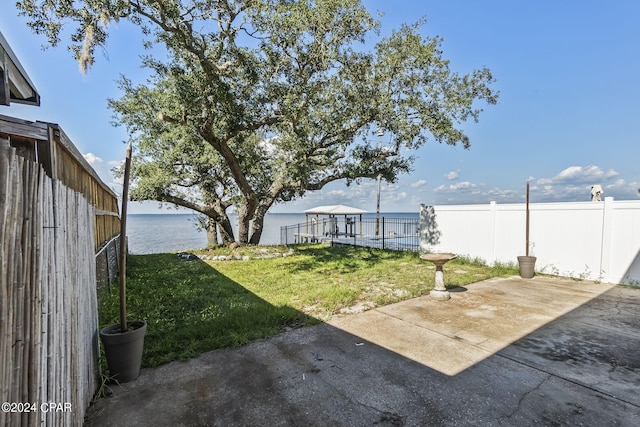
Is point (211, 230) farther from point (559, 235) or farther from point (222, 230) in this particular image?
point (559, 235)

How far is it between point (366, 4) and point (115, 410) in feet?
32.8

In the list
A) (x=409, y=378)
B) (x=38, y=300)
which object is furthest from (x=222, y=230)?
(x=38, y=300)

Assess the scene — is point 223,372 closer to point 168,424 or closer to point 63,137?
point 168,424

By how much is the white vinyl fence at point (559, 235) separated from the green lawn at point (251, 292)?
0.77 meters

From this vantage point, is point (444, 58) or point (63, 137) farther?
point (444, 58)

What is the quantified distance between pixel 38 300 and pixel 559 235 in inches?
392

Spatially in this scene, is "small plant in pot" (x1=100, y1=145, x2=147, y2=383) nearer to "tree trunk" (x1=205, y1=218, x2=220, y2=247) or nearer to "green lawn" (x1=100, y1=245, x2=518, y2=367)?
"green lawn" (x1=100, y1=245, x2=518, y2=367)

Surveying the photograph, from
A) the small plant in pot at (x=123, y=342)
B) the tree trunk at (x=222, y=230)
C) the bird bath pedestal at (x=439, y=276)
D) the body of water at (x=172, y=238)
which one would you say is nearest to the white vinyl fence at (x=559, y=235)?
the bird bath pedestal at (x=439, y=276)

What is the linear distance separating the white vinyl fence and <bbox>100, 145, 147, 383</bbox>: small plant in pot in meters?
9.40

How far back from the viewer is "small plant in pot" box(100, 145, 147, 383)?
2.70m

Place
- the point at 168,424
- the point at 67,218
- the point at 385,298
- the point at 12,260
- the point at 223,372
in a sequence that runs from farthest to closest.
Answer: the point at 385,298
the point at 223,372
the point at 168,424
the point at 67,218
the point at 12,260

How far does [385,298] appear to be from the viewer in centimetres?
554

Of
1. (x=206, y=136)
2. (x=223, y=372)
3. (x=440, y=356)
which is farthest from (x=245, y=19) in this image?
(x=440, y=356)

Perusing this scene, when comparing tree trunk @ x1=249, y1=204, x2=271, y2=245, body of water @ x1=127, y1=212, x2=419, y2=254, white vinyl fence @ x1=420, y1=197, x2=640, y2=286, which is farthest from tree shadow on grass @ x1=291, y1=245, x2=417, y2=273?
body of water @ x1=127, y1=212, x2=419, y2=254
